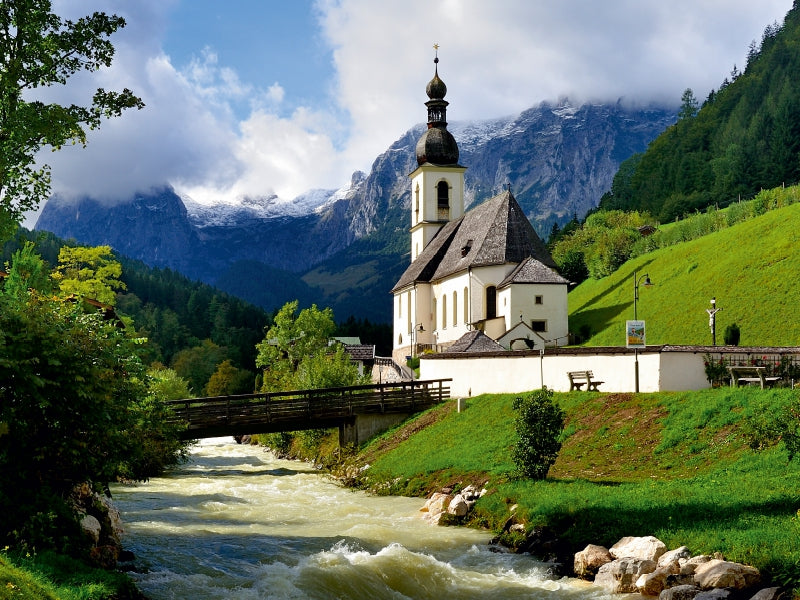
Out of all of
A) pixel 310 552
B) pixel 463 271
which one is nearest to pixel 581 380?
pixel 310 552

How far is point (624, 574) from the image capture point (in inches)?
586

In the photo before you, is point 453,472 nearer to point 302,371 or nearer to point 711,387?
point 711,387

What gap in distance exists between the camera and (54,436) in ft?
48.6

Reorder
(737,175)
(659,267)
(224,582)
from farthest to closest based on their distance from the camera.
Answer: (737,175), (659,267), (224,582)

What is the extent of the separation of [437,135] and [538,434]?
5974cm

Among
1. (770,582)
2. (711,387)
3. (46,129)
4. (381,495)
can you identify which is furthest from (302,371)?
(770,582)

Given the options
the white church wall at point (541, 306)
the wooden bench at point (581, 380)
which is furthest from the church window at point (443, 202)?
the wooden bench at point (581, 380)

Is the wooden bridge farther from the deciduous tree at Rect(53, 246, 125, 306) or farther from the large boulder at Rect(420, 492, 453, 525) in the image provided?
the large boulder at Rect(420, 492, 453, 525)

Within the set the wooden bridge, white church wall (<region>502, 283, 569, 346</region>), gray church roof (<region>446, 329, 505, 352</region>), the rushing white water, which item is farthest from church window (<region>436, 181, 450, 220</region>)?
the rushing white water

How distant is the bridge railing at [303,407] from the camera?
35688 millimetres

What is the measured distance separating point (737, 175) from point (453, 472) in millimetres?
105058

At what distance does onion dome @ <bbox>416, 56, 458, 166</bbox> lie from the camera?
251ft

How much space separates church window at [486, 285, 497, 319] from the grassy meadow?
80.7 feet

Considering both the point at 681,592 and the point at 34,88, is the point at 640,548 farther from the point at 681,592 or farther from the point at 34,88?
the point at 34,88
